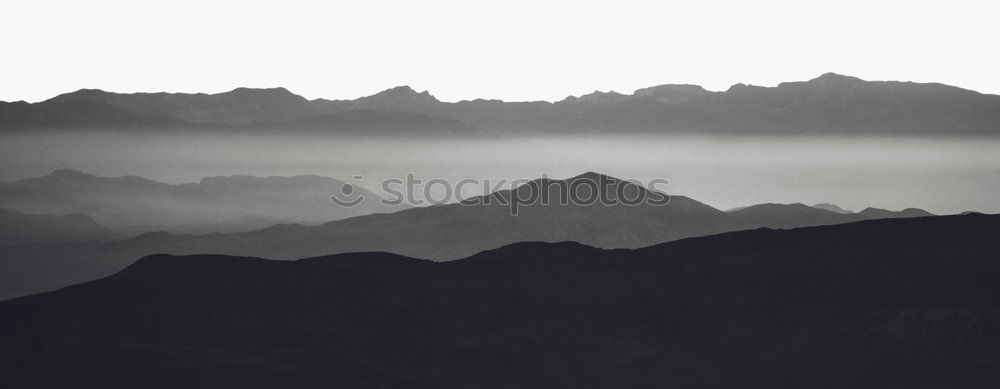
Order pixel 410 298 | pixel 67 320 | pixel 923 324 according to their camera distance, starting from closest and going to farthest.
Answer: pixel 923 324, pixel 67 320, pixel 410 298

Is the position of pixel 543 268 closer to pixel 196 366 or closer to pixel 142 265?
pixel 142 265

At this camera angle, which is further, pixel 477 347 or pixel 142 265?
pixel 142 265

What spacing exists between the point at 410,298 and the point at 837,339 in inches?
1900

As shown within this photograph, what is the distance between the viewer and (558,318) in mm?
159625

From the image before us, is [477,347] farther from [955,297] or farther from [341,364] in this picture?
[955,297]

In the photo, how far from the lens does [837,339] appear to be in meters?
145

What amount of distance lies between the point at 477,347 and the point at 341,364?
53.7 feet

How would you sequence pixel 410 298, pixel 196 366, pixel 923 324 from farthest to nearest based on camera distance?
pixel 410 298 → pixel 923 324 → pixel 196 366

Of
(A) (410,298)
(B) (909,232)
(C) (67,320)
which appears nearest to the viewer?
(C) (67,320)

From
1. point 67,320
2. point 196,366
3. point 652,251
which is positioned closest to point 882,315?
point 652,251

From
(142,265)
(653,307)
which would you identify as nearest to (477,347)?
(653,307)

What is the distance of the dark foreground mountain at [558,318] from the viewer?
133m

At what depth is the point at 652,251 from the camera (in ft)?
618

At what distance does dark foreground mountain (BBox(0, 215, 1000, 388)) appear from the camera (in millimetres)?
133375
